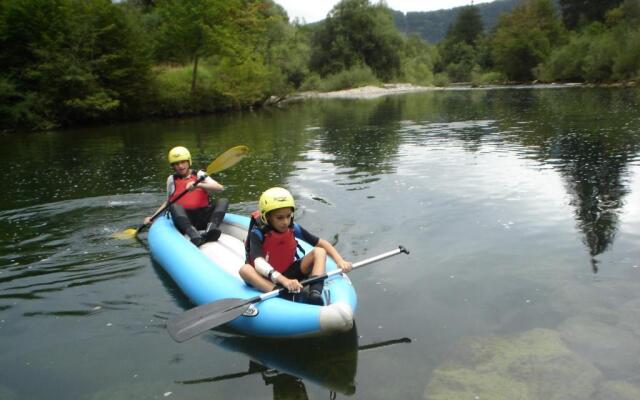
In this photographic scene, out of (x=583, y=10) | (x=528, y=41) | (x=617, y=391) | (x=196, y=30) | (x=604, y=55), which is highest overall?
(x=583, y=10)

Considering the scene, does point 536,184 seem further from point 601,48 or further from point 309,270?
A: point 601,48

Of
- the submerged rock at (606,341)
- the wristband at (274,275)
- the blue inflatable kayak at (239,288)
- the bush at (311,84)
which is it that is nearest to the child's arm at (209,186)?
the blue inflatable kayak at (239,288)

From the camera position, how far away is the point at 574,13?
63.6 m

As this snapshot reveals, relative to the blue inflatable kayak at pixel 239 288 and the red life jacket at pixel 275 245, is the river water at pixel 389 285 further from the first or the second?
the red life jacket at pixel 275 245

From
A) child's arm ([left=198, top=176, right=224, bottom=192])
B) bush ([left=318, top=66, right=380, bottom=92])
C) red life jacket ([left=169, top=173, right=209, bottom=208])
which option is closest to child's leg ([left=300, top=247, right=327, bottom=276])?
child's arm ([left=198, top=176, right=224, bottom=192])

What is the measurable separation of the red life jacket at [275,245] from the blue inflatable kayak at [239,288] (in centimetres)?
31

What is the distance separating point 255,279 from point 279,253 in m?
0.33

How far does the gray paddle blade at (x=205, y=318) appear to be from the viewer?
398 centimetres

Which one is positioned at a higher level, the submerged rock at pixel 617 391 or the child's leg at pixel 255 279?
the child's leg at pixel 255 279

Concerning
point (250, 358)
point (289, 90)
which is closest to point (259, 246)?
point (250, 358)

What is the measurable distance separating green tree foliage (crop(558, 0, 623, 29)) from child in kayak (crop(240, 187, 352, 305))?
202 ft

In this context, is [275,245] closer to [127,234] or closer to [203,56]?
[127,234]

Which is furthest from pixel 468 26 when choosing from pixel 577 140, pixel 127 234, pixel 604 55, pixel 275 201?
pixel 275 201

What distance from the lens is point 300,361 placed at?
4.01m
